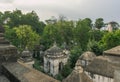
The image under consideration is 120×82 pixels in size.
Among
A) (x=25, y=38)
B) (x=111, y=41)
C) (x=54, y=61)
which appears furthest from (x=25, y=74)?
(x=111, y=41)

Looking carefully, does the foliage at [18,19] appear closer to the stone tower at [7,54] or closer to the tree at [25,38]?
the tree at [25,38]

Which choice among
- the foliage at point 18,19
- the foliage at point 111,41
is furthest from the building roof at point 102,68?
the foliage at point 18,19

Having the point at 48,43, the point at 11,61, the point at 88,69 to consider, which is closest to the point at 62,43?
the point at 48,43

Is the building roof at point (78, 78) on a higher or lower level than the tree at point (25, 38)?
lower

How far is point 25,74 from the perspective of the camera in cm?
691

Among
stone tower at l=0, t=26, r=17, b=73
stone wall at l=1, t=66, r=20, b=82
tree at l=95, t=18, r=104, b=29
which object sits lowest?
stone wall at l=1, t=66, r=20, b=82

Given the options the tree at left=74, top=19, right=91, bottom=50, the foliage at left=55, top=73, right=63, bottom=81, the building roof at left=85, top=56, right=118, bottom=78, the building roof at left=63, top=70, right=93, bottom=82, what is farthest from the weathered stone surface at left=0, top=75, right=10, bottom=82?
the tree at left=74, top=19, right=91, bottom=50

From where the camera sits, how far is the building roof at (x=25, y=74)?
6492mm

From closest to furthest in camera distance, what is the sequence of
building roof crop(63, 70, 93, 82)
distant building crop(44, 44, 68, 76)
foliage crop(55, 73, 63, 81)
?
building roof crop(63, 70, 93, 82)
foliage crop(55, 73, 63, 81)
distant building crop(44, 44, 68, 76)

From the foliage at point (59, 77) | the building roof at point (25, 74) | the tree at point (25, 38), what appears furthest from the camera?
the tree at point (25, 38)

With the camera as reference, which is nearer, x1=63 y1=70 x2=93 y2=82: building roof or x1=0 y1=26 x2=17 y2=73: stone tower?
x1=0 y1=26 x2=17 y2=73: stone tower

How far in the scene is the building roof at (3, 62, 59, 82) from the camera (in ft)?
21.3

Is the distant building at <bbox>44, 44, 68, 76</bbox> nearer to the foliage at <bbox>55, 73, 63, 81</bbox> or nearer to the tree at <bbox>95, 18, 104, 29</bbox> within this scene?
the foliage at <bbox>55, 73, 63, 81</bbox>

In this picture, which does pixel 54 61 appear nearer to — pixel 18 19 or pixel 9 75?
pixel 9 75
